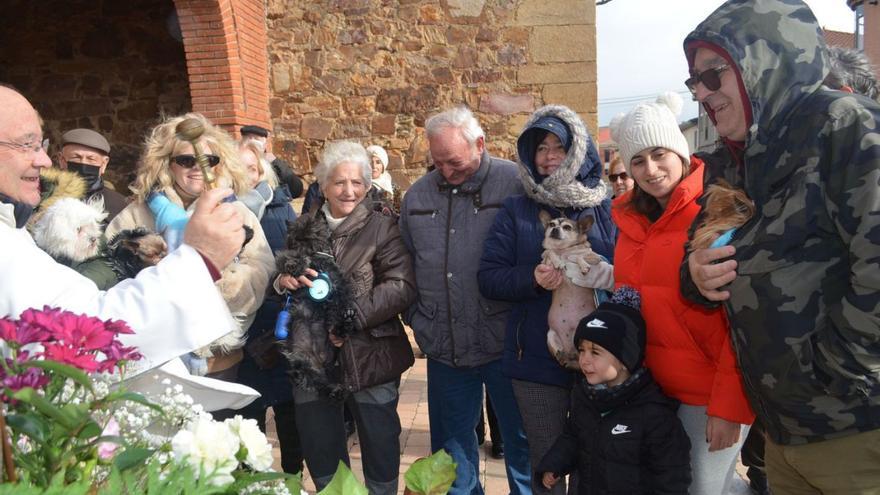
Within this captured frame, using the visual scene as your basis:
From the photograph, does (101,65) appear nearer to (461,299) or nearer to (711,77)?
(461,299)

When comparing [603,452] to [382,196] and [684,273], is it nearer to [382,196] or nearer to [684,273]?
[684,273]

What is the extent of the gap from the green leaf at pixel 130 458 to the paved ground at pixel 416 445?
8.82ft

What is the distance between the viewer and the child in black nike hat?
7.32 feet

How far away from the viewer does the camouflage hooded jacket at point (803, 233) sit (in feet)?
4.78

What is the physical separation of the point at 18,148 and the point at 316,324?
1.54m

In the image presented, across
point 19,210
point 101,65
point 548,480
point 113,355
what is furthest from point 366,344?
point 101,65

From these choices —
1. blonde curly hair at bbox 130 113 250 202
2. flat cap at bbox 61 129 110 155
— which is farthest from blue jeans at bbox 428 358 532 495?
flat cap at bbox 61 129 110 155

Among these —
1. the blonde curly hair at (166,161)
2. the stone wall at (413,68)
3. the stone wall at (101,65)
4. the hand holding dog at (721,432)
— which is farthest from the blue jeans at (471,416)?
the stone wall at (101,65)

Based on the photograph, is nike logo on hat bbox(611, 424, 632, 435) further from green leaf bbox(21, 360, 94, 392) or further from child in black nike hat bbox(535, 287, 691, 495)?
green leaf bbox(21, 360, 94, 392)

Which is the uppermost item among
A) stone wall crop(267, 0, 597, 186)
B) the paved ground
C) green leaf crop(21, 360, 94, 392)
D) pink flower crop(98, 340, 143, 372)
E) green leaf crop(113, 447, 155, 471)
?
stone wall crop(267, 0, 597, 186)

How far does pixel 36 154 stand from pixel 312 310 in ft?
4.75

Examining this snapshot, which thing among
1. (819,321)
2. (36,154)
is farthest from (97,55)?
(819,321)

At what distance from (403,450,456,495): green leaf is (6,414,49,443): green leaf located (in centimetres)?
47

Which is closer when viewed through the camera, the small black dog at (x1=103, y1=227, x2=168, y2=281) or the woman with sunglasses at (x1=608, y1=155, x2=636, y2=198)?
the small black dog at (x1=103, y1=227, x2=168, y2=281)
